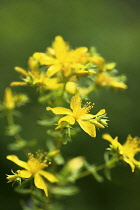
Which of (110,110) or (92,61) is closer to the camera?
(92,61)

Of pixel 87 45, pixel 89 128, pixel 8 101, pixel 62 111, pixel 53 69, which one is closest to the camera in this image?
pixel 89 128

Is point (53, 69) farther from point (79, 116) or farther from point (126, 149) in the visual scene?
point (126, 149)

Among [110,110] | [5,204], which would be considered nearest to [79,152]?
[110,110]

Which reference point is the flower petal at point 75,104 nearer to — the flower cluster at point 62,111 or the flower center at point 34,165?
the flower cluster at point 62,111

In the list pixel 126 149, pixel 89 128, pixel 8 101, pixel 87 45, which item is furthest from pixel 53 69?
pixel 87 45

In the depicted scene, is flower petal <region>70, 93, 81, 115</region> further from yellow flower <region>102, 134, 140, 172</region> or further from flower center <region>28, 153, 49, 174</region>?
flower center <region>28, 153, 49, 174</region>

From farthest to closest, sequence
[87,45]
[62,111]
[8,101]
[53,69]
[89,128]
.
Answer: [87,45] < [8,101] < [53,69] < [62,111] < [89,128]

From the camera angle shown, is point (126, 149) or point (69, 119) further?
point (126, 149)

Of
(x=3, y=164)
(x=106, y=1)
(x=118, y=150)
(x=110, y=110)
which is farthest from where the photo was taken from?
(x=106, y=1)

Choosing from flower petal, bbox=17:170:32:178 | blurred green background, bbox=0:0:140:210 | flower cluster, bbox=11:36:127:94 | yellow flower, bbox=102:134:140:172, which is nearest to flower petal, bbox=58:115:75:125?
flower cluster, bbox=11:36:127:94

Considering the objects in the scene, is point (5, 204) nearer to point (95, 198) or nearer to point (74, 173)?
point (95, 198)
